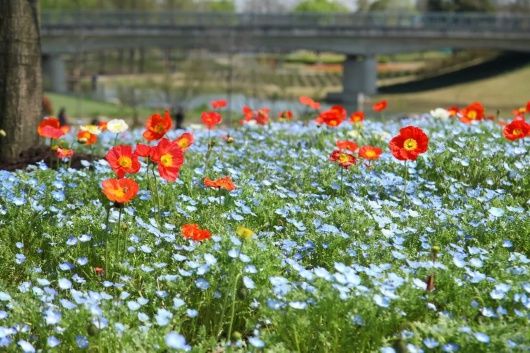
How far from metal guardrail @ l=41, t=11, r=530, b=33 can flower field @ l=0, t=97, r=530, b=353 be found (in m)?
40.4

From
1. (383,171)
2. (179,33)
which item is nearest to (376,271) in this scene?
(383,171)

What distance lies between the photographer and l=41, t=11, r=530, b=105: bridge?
4431 centimetres

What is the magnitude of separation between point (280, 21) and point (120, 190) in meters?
43.9

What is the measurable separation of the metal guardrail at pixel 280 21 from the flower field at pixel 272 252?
133ft

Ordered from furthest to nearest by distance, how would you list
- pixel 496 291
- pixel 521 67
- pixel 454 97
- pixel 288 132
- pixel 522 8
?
pixel 522 8
pixel 521 67
pixel 454 97
pixel 288 132
pixel 496 291

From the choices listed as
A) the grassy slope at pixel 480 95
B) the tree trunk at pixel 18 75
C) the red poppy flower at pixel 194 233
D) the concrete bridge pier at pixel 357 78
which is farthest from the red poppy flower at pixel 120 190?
the concrete bridge pier at pixel 357 78

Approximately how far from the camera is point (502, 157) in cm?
562

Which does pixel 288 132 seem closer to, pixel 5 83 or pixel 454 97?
pixel 5 83

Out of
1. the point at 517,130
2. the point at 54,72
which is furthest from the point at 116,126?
the point at 54,72

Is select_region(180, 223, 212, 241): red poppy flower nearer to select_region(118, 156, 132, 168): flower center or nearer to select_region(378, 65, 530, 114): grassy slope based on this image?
select_region(118, 156, 132, 168): flower center

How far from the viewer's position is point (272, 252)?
351cm

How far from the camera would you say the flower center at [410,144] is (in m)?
4.41

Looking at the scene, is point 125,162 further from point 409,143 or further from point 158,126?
point 409,143

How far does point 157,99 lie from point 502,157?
102ft
